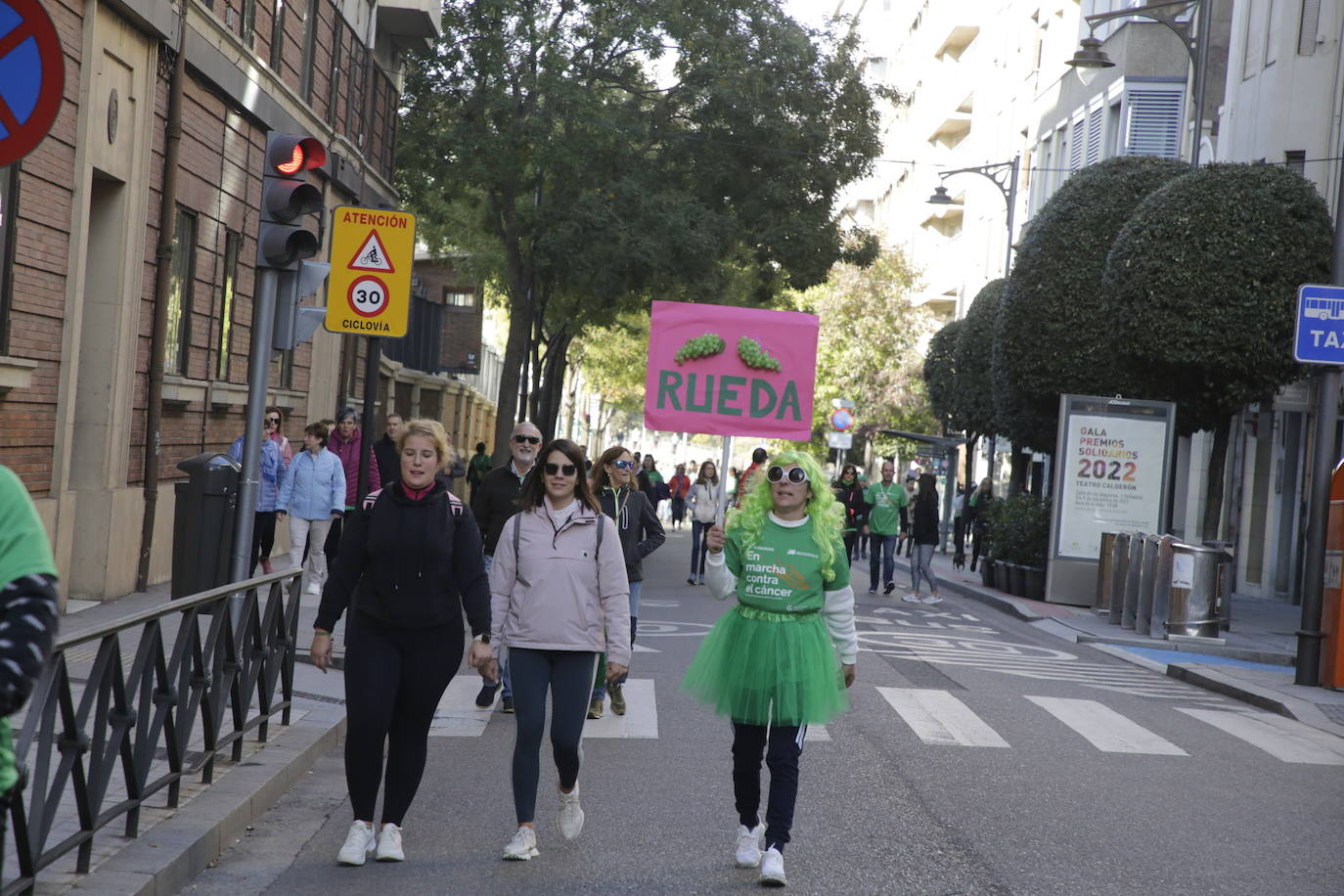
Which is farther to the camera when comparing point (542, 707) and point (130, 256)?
point (130, 256)

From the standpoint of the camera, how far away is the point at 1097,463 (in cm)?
2266

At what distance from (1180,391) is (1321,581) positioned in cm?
806

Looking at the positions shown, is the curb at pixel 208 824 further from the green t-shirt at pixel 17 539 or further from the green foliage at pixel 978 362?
the green foliage at pixel 978 362

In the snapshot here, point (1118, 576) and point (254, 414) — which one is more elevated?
point (254, 414)

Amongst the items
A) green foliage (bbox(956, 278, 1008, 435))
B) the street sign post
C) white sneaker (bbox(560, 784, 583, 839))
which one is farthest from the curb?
green foliage (bbox(956, 278, 1008, 435))

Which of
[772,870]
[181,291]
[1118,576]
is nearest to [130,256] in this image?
[181,291]

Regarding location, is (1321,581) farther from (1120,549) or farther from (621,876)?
(621,876)

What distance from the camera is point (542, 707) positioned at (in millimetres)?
6684

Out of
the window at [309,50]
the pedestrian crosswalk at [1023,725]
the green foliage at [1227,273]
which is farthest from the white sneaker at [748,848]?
the window at [309,50]

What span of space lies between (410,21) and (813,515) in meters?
23.1

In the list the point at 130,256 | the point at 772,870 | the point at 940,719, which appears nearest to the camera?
the point at 772,870

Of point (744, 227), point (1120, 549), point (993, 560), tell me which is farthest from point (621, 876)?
point (744, 227)

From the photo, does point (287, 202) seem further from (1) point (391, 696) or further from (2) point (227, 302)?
(2) point (227, 302)

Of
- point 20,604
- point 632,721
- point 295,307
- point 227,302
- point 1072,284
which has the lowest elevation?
point 632,721
